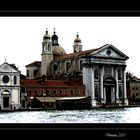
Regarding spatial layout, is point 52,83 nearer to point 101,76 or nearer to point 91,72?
point 91,72

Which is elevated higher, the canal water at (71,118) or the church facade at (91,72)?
the church facade at (91,72)

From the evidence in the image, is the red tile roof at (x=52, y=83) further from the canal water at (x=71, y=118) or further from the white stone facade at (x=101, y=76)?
the canal water at (x=71, y=118)

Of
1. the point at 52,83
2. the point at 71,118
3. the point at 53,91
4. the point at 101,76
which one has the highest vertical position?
the point at 101,76

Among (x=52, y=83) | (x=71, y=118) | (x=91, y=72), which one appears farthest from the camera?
(x=91, y=72)

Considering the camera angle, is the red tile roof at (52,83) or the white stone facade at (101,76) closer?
the white stone facade at (101,76)

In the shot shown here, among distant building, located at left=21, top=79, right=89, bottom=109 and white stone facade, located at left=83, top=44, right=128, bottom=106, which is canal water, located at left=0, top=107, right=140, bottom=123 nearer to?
white stone facade, located at left=83, top=44, right=128, bottom=106

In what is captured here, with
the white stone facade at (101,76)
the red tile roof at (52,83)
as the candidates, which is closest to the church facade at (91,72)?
the white stone facade at (101,76)

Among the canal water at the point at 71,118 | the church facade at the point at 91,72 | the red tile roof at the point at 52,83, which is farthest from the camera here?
the red tile roof at the point at 52,83

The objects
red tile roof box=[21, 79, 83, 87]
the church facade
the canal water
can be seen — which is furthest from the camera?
red tile roof box=[21, 79, 83, 87]

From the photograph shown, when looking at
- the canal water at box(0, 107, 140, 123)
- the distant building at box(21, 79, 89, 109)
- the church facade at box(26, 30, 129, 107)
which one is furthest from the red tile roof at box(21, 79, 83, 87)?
the canal water at box(0, 107, 140, 123)

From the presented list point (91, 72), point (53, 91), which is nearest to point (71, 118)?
point (53, 91)

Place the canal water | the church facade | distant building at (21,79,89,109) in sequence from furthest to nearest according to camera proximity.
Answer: distant building at (21,79,89,109), the church facade, the canal water

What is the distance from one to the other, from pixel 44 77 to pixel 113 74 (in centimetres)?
275
